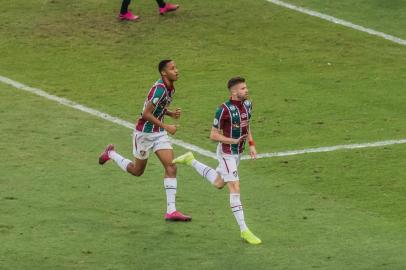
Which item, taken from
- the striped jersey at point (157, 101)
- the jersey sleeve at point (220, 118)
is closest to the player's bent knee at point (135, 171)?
the striped jersey at point (157, 101)

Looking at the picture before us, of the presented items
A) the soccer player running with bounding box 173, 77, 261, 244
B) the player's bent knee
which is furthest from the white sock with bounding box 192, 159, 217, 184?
the player's bent knee

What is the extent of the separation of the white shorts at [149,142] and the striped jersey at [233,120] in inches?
46.2

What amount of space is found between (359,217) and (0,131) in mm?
7593

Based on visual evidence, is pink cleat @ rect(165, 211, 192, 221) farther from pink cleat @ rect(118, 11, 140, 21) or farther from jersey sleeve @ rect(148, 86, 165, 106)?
pink cleat @ rect(118, 11, 140, 21)

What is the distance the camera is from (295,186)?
17938 mm

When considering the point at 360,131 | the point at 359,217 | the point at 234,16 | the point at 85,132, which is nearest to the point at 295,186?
the point at 359,217

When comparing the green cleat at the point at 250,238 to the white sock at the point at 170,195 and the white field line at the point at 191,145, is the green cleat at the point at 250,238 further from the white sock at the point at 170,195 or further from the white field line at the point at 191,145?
the white field line at the point at 191,145

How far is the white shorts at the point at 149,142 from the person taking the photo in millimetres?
16734

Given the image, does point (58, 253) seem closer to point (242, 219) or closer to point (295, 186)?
point (242, 219)

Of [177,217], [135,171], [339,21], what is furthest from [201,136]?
[339,21]

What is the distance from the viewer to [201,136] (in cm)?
2097

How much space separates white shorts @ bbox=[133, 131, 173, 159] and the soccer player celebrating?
1065 centimetres

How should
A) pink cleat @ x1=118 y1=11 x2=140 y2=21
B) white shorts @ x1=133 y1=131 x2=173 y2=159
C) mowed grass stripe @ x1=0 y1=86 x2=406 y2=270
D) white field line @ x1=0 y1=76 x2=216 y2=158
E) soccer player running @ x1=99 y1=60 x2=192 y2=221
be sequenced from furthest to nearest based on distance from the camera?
pink cleat @ x1=118 y1=11 x2=140 y2=21 < white field line @ x1=0 y1=76 x2=216 y2=158 < white shorts @ x1=133 y1=131 x2=173 y2=159 < soccer player running @ x1=99 y1=60 x2=192 y2=221 < mowed grass stripe @ x1=0 y1=86 x2=406 y2=270

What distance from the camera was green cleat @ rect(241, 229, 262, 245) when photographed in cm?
1537
